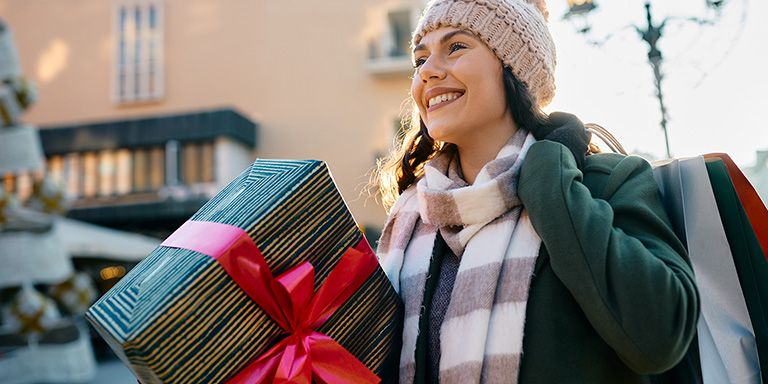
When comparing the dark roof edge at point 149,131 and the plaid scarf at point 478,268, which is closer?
the plaid scarf at point 478,268

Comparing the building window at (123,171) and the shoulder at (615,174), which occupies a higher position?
the shoulder at (615,174)

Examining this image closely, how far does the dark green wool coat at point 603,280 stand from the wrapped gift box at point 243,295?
20cm

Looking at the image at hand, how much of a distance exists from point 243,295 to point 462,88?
79cm

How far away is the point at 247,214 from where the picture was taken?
4.09 ft

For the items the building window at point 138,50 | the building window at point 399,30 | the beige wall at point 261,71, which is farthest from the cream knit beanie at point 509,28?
the building window at point 138,50

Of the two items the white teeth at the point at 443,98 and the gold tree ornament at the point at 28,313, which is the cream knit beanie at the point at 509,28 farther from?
the gold tree ornament at the point at 28,313

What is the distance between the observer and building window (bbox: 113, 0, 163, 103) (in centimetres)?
1750

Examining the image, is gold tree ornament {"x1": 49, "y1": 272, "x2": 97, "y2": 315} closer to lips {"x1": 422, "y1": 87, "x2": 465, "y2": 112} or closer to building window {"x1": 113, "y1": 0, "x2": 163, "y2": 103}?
lips {"x1": 422, "y1": 87, "x2": 465, "y2": 112}

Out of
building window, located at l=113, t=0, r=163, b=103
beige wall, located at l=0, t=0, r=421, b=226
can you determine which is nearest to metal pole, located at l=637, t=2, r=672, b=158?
beige wall, located at l=0, t=0, r=421, b=226

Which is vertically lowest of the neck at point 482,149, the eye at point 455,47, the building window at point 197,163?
the building window at point 197,163

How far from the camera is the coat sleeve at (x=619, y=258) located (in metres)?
1.21

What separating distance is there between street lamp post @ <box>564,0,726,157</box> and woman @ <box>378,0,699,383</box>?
313 centimetres

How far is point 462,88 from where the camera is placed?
1.65 m

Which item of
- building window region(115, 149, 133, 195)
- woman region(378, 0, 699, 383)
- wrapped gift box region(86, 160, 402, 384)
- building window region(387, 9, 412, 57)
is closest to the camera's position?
wrapped gift box region(86, 160, 402, 384)
